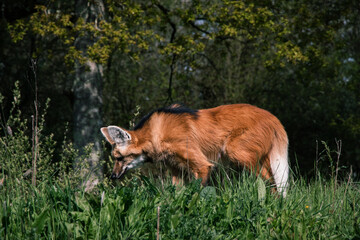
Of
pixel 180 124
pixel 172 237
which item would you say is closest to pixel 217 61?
pixel 180 124

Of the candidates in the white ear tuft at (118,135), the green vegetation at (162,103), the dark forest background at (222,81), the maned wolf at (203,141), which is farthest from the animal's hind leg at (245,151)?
the dark forest background at (222,81)

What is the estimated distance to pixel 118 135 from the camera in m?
5.02

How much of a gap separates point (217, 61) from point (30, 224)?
969 cm

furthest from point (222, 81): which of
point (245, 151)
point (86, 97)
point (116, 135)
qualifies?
point (116, 135)

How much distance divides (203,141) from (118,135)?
1023mm

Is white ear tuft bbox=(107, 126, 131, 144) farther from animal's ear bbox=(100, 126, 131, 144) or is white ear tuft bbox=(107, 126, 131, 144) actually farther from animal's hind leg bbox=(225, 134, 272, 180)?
animal's hind leg bbox=(225, 134, 272, 180)

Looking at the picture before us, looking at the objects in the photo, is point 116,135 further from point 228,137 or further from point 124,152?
point 228,137

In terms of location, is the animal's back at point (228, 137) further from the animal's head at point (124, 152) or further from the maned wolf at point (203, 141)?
the animal's head at point (124, 152)

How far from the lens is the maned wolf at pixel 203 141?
491 cm

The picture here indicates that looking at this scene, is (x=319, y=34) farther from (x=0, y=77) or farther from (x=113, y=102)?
(x=0, y=77)

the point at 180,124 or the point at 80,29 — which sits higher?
the point at 80,29

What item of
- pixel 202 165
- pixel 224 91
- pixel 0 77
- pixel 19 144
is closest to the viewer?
pixel 19 144

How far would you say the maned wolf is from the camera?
4910 mm

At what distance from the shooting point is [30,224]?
101 inches
